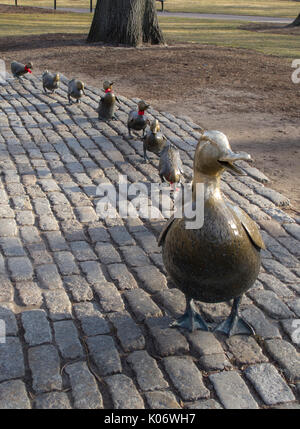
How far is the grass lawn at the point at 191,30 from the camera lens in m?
17.7

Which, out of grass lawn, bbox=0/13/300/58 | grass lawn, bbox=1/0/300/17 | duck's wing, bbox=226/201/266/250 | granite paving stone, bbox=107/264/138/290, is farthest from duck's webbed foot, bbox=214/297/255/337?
grass lawn, bbox=1/0/300/17

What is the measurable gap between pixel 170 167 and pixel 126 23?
35.0 ft

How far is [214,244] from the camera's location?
3195 mm

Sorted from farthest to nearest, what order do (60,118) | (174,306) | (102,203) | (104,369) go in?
(60,118), (102,203), (174,306), (104,369)

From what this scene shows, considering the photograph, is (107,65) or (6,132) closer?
(6,132)

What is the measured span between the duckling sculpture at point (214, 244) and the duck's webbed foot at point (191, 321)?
1.15ft

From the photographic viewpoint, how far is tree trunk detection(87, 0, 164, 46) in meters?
15.0

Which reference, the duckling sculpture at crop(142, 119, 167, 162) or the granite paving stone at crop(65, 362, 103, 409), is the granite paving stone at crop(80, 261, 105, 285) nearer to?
the granite paving stone at crop(65, 362, 103, 409)

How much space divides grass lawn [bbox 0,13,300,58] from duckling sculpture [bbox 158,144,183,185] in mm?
10887

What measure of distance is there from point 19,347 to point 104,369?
0.63 metres

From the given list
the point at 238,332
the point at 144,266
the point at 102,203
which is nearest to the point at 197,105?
the point at 102,203

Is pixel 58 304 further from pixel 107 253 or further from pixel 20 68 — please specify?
pixel 20 68

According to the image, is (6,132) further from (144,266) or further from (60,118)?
(144,266)

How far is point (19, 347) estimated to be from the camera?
3551 millimetres
